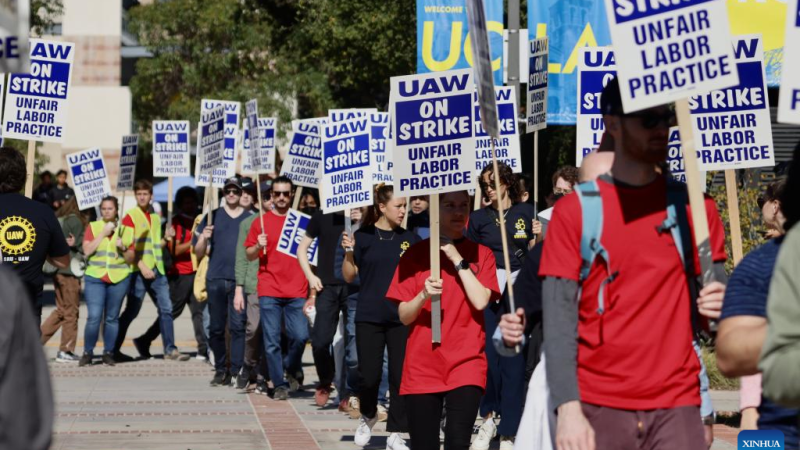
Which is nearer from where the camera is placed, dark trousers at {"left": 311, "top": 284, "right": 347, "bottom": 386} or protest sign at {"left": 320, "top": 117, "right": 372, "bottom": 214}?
protest sign at {"left": 320, "top": 117, "right": 372, "bottom": 214}

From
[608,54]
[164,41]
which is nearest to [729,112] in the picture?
[608,54]

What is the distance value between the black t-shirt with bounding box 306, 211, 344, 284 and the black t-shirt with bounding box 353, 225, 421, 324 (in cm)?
257

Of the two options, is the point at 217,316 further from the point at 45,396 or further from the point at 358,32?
the point at 358,32

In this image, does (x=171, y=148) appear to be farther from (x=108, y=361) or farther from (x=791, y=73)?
(x=791, y=73)

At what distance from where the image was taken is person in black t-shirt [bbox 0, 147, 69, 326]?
9031 mm

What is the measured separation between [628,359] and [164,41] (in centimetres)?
3950

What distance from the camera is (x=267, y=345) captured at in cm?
1441

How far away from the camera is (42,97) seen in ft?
40.5

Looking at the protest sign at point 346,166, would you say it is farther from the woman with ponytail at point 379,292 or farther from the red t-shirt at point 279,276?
the woman with ponytail at point 379,292

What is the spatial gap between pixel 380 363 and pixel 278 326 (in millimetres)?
3554

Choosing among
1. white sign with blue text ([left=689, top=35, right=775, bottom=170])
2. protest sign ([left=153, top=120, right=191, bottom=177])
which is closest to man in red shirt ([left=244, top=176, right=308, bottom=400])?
white sign with blue text ([left=689, top=35, right=775, bottom=170])

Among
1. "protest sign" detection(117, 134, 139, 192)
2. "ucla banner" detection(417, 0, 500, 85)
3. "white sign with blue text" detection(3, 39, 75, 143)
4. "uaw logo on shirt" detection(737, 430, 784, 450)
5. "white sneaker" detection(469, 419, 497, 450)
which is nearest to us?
"uaw logo on shirt" detection(737, 430, 784, 450)

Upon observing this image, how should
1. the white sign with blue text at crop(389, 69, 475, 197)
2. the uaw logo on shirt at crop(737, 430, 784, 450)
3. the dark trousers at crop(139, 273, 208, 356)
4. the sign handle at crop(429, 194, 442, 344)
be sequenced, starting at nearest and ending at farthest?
1. the uaw logo on shirt at crop(737, 430, 784, 450)
2. the sign handle at crop(429, 194, 442, 344)
3. the white sign with blue text at crop(389, 69, 475, 197)
4. the dark trousers at crop(139, 273, 208, 356)

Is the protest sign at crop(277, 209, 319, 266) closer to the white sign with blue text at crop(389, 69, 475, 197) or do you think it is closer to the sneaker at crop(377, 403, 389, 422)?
the sneaker at crop(377, 403, 389, 422)
